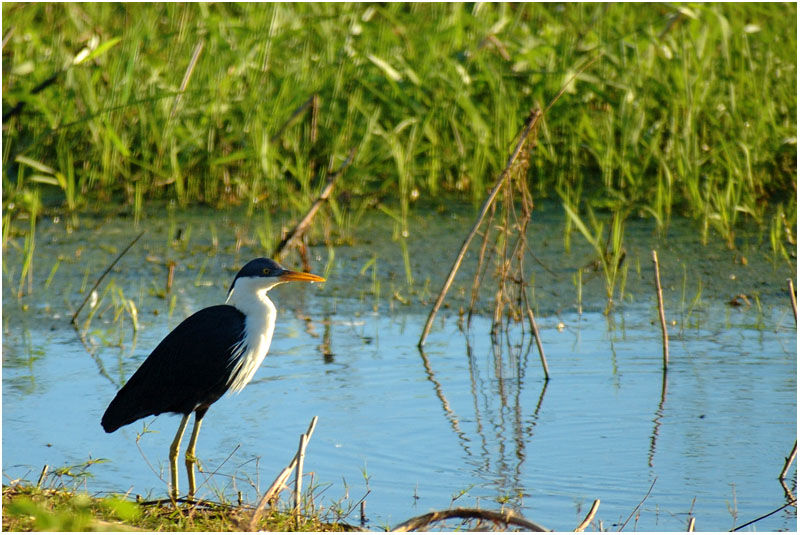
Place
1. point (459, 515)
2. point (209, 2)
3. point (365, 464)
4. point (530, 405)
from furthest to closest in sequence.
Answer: point (209, 2) < point (530, 405) < point (365, 464) < point (459, 515)

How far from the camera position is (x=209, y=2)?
8.22 metres

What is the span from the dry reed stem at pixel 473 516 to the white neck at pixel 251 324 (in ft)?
4.56

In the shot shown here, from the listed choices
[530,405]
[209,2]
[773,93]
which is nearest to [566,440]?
[530,405]

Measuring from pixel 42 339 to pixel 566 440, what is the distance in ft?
9.08

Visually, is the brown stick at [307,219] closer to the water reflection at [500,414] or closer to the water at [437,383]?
the water at [437,383]

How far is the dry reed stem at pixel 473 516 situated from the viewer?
2.93 m

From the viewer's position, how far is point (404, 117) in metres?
7.20

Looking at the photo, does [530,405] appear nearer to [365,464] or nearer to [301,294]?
[365,464]

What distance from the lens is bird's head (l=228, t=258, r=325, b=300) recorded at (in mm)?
4434

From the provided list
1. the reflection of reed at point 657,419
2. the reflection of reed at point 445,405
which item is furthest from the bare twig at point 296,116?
the reflection of reed at point 657,419

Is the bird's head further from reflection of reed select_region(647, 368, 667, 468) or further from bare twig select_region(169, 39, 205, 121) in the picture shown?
bare twig select_region(169, 39, 205, 121)

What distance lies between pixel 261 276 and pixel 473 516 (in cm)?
171

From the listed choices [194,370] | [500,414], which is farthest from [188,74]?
[500,414]

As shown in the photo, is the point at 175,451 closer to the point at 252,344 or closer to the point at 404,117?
the point at 252,344
